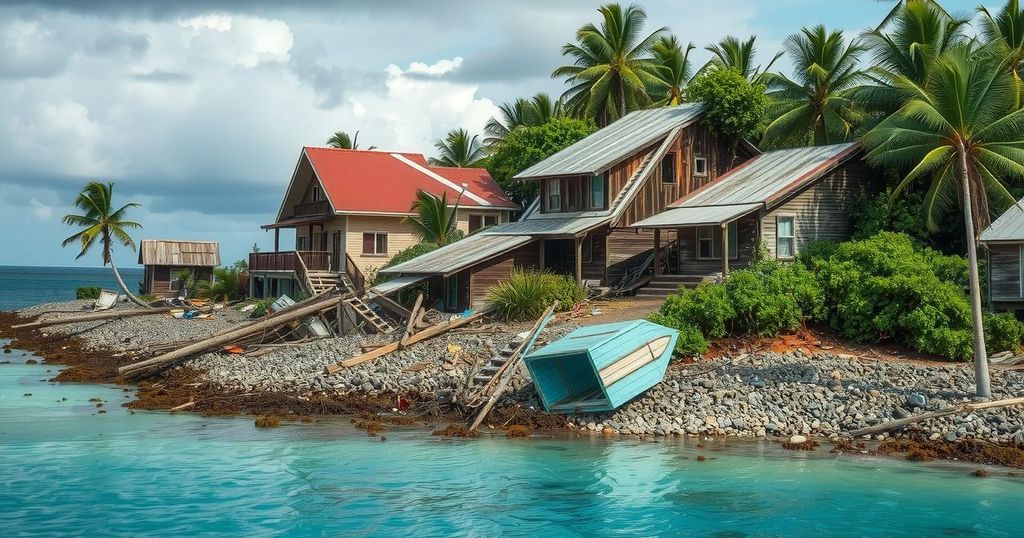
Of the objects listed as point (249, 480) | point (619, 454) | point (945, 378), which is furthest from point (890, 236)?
point (249, 480)

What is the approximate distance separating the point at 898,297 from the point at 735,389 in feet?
19.5

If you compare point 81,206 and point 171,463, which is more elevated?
point 81,206

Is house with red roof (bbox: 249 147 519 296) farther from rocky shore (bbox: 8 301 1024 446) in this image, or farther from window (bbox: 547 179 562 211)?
rocky shore (bbox: 8 301 1024 446)

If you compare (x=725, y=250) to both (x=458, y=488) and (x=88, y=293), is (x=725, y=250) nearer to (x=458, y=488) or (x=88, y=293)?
(x=458, y=488)

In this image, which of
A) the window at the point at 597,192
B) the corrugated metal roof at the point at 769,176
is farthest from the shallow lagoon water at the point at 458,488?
the window at the point at 597,192

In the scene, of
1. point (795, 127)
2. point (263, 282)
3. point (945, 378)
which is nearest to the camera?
point (945, 378)

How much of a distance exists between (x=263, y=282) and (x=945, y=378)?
35.3 metres

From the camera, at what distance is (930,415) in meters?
19.1

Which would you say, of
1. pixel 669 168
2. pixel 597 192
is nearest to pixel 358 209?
pixel 597 192

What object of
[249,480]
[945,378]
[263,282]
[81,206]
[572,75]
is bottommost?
[249,480]

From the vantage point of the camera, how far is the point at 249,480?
1773 centimetres

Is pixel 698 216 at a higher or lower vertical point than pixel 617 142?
lower

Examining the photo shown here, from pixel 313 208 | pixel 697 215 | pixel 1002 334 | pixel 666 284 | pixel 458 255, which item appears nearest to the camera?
pixel 1002 334

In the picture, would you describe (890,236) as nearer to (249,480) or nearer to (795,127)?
(795,127)
